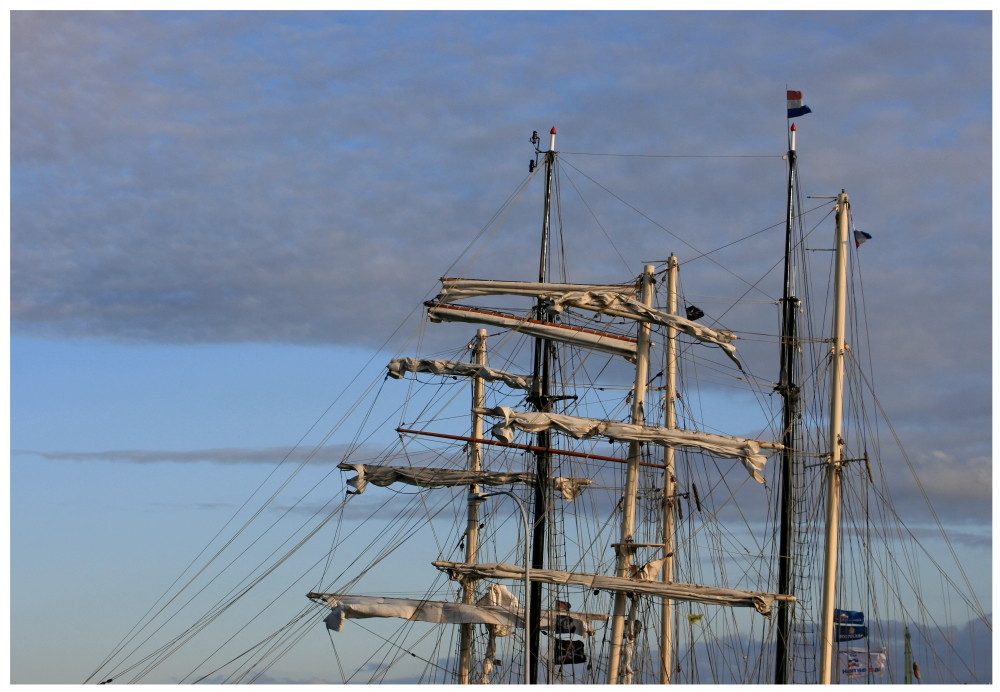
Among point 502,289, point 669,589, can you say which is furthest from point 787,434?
point 502,289

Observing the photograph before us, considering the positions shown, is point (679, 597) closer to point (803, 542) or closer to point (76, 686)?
point (803, 542)

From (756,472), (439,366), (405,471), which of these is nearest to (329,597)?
(405,471)

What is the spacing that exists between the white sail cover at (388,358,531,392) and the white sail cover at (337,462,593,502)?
171 inches

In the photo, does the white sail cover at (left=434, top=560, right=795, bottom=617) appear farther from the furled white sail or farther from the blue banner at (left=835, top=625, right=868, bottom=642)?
the furled white sail

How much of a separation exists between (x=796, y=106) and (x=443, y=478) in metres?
23.0

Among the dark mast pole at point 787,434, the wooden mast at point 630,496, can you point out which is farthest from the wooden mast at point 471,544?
the dark mast pole at point 787,434

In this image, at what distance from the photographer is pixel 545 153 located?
77.8 metres

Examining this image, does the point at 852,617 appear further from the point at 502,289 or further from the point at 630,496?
the point at 502,289

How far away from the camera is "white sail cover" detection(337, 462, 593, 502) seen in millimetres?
77750

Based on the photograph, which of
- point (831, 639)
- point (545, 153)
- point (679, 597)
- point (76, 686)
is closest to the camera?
point (76, 686)

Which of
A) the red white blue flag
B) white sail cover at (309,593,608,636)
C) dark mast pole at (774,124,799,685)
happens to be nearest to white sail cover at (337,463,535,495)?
white sail cover at (309,593,608,636)

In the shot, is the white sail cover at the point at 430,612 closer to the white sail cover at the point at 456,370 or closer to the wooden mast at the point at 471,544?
the wooden mast at the point at 471,544

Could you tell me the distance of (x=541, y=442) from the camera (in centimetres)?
7600

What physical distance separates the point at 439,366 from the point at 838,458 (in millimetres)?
22070
